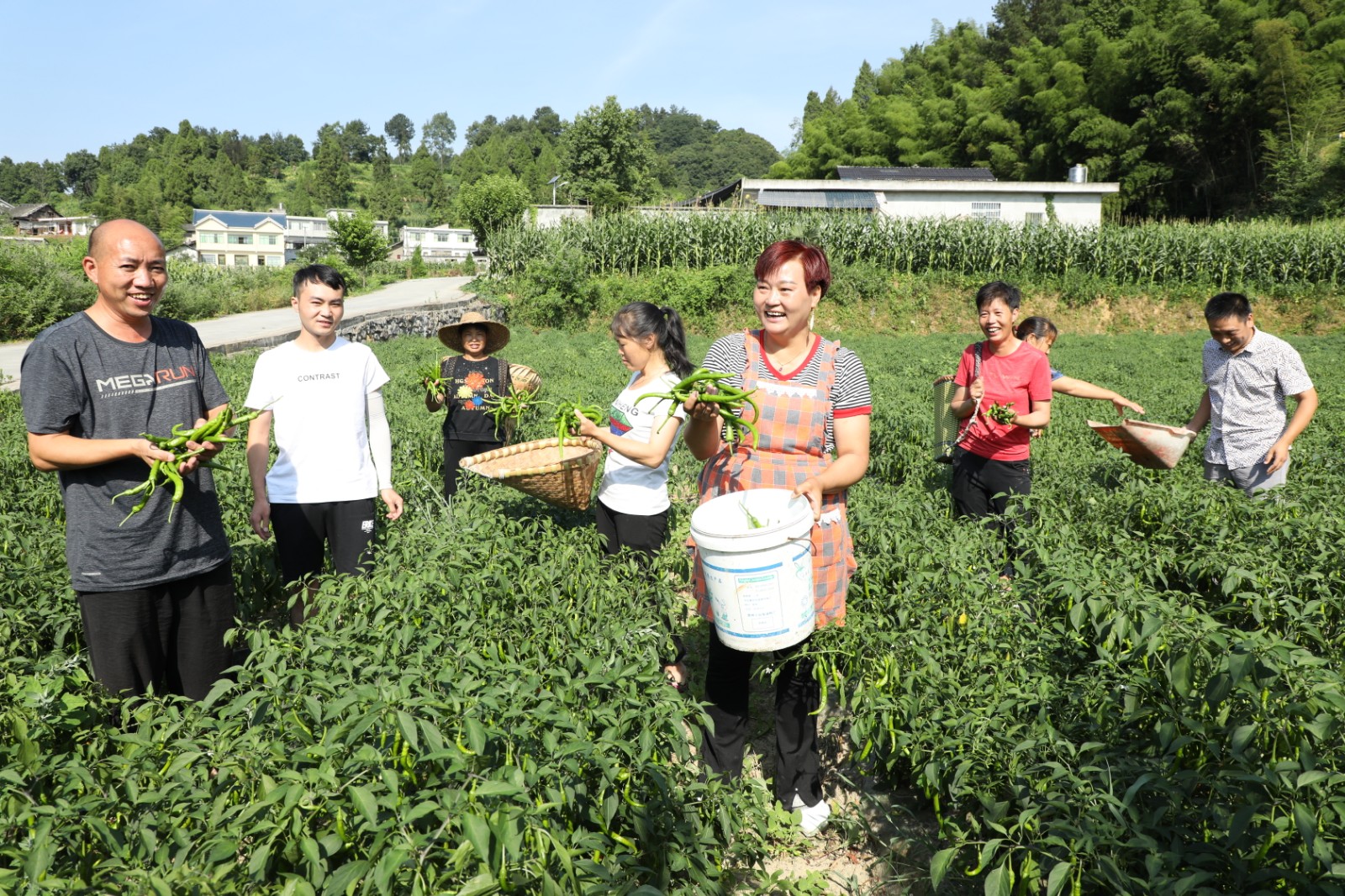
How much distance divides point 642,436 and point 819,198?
3578 centimetres

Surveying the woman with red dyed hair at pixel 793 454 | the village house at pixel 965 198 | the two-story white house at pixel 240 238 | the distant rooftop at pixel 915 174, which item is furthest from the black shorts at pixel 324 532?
the two-story white house at pixel 240 238

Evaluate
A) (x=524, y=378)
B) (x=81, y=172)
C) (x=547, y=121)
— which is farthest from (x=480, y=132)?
(x=524, y=378)

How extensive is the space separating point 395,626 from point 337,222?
1968 inches

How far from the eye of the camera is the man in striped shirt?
4715mm

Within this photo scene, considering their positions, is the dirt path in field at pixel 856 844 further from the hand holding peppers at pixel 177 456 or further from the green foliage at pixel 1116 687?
the hand holding peppers at pixel 177 456

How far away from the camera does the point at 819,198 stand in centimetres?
3728

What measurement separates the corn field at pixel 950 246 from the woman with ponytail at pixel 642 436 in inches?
793

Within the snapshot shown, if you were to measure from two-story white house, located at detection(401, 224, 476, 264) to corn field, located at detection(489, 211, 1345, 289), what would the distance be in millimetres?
63753

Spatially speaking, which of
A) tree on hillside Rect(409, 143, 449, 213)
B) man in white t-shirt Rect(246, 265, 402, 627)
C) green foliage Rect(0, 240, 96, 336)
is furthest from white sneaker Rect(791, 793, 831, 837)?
tree on hillside Rect(409, 143, 449, 213)

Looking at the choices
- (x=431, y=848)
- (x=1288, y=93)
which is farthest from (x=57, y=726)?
(x=1288, y=93)

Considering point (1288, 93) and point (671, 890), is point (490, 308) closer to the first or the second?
point (671, 890)

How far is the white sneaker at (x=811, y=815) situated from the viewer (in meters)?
3.12

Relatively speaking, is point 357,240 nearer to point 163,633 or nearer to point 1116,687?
point 163,633

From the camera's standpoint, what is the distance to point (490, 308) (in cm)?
2178
